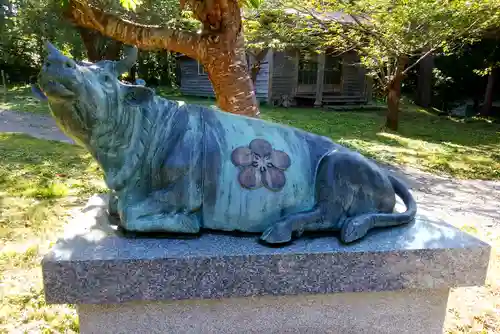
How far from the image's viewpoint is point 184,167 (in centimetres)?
218

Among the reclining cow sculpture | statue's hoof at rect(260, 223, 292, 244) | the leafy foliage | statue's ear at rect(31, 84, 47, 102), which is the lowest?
statue's hoof at rect(260, 223, 292, 244)

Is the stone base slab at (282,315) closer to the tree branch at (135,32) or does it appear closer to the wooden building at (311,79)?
the tree branch at (135,32)

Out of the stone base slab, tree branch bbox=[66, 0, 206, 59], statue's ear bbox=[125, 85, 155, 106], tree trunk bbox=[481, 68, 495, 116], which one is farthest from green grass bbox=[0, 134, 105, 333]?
tree trunk bbox=[481, 68, 495, 116]

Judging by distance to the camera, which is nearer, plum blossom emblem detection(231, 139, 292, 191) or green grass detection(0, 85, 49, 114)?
plum blossom emblem detection(231, 139, 292, 191)

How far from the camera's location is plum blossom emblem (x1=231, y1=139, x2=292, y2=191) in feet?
7.42

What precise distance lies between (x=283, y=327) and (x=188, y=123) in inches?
50.4

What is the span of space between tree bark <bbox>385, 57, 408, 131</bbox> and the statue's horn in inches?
404

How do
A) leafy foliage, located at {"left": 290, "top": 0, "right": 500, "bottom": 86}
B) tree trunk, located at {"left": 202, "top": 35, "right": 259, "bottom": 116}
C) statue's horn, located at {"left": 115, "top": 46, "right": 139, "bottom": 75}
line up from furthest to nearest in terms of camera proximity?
leafy foliage, located at {"left": 290, "top": 0, "right": 500, "bottom": 86}, tree trunk, located at {"left": 202, "top": 35, "right": 259, "bottom": 116}, statue's horn, located at {"left": 115, "top": 46, "right": 139, "bottom": 75}

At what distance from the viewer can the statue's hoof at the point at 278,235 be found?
2176mm

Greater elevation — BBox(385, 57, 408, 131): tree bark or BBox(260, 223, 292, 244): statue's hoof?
BBox(385, 57, 408, 131): tree bark

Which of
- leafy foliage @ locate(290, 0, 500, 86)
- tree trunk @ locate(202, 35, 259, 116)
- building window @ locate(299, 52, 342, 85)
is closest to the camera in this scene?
tree trunk @ locate(202, 35, 259, 116)

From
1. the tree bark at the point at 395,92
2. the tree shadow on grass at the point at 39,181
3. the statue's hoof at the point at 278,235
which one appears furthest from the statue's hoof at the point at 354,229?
the tree bark at the point at 395,92

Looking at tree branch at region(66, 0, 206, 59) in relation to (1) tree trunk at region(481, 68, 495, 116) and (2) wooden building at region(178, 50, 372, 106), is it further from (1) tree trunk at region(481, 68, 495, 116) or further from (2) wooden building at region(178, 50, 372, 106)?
(1) tree trunk at region(481, 68, 495, 116)

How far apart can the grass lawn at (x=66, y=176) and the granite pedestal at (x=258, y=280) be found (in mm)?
1006
